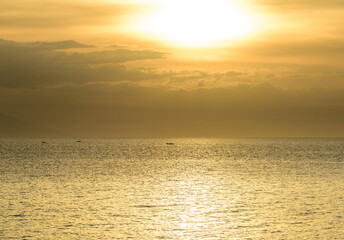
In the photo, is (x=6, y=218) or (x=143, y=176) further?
(x=143, y=176)

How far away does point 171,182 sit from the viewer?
9794 cm

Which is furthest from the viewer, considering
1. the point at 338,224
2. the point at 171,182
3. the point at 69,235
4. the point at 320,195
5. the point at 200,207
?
the point at 171,182

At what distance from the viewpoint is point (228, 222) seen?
5359cm

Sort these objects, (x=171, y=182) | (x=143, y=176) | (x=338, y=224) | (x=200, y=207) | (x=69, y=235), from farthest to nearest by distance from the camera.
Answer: (x=143, y=176), (x=171, y=182), (x=200, y=207), (x=338, y=224), (x=69, y=235)

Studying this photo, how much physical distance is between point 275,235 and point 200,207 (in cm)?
1770

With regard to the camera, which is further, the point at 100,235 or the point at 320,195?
the point at 320,195

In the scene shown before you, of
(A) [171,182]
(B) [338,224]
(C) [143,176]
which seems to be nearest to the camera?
(B) [338,224]

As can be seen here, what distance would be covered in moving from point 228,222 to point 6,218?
79.4 feet

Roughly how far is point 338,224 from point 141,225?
20.7 m

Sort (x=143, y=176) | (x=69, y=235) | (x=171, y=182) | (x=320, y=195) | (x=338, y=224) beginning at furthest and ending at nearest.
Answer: (x=143, y=176) < (x=171, y=182) < (x=320, y=195) < (x=338, y=224) < (x=69, y=235)

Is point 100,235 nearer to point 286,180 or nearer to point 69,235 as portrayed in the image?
point 69,235

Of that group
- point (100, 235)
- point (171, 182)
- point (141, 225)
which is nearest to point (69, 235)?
point (100, 235)

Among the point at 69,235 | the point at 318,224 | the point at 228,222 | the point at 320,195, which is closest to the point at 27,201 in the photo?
the point at 69,235

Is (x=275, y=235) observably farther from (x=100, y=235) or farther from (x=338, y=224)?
(x=100, y=235)
